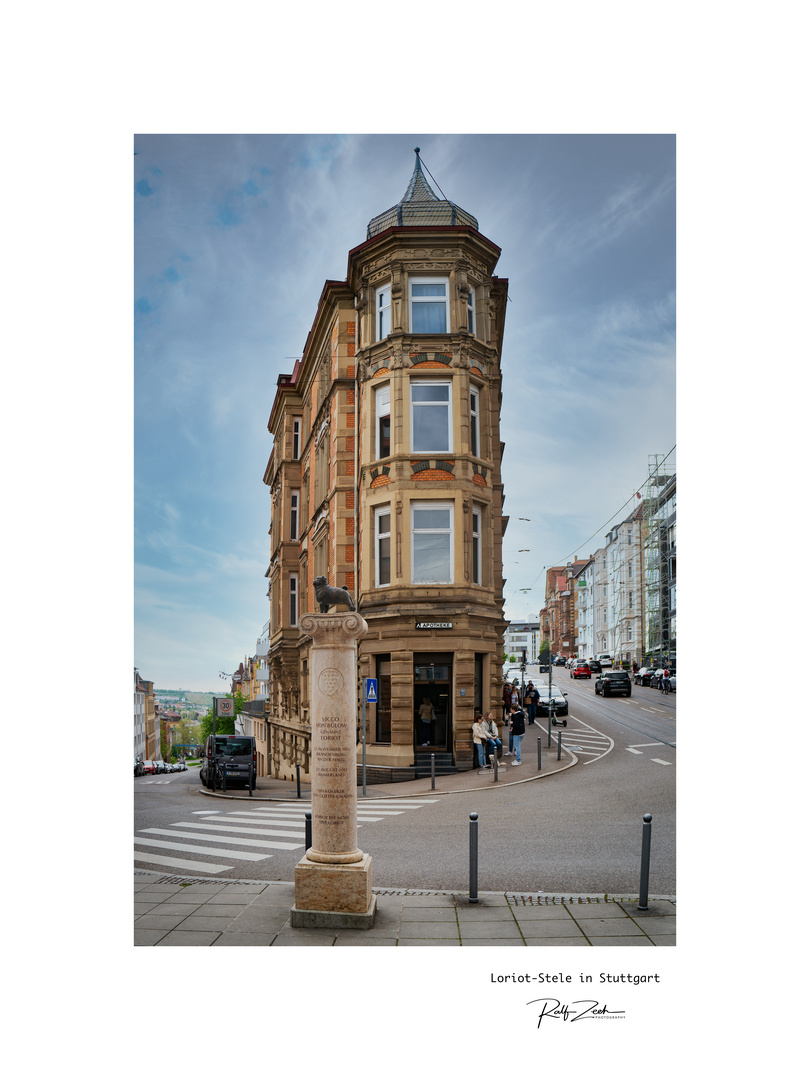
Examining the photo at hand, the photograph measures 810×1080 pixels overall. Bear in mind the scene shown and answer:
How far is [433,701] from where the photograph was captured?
19.3 m

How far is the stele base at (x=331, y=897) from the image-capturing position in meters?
6.57

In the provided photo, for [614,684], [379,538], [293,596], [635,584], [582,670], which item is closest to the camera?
[635,584]

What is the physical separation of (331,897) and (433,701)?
505 inches

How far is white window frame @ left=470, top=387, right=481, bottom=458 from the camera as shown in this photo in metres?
20.0

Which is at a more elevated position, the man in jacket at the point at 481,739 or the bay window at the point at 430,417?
the bay window at the point at 430,417

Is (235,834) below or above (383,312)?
below

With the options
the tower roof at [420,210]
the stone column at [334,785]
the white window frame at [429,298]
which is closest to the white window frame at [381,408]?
the white window frame at [429,298]

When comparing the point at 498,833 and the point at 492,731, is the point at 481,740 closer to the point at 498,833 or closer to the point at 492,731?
the point at 492,731

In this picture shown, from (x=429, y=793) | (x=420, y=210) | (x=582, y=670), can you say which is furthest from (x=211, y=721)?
(x=582, y=670)

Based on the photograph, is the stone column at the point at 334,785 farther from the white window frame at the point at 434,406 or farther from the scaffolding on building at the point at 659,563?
the white window frame at the point at 434,406

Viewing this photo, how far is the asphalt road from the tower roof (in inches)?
300

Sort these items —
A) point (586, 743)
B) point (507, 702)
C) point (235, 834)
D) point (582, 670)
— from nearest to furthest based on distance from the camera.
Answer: point (235, 834)
point (586, 743)
point (507, 702)
point (582, 670)
